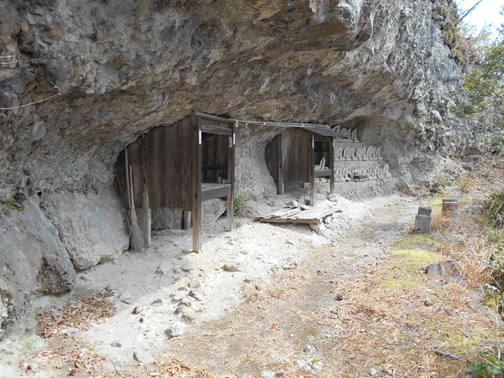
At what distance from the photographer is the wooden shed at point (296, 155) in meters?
13.0

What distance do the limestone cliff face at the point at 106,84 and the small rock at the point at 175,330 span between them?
168 centimetres

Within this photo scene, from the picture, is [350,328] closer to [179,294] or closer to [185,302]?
[185,302]

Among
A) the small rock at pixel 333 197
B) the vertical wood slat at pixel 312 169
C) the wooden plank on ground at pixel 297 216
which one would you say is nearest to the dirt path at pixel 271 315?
the wooden plank on ground at pixel 297 216

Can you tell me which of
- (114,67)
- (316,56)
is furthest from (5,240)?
(316,56)

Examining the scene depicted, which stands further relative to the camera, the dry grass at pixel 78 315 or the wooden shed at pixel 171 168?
the wooden shed at pixel 171 168

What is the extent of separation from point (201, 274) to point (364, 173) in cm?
1100

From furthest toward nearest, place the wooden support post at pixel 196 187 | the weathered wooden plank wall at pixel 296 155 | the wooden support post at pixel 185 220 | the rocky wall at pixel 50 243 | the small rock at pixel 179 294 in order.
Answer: the weathered wooden plank wall at pixel 296 155, the wooden support post at pixel 185 220, the wooden support post at pixel 196 187, the small rock at pixel 179 294, the rocky wall at pixel 50 243

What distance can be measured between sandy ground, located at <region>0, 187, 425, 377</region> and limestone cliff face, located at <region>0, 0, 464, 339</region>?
660mm

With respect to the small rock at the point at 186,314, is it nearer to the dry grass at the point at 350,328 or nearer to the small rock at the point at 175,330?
the small rock at the point at 175,330

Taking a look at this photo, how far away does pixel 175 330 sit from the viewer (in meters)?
5.20

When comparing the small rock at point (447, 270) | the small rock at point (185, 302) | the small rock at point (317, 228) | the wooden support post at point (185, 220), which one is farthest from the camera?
the small rock at point (317, 228)

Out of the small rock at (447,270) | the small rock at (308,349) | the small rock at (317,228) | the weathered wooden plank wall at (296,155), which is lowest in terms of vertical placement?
the small rock at (308,349)

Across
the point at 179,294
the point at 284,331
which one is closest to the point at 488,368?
the point at 284,331

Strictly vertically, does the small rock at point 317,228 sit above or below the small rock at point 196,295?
above
